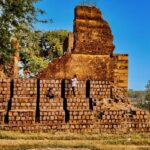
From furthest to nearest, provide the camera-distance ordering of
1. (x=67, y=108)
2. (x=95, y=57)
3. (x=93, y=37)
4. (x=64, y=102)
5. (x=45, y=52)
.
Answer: (x=45, y=52), (x=95, y=57), (x=93, y=37), (x=64, y=102), (x=67, y=108)

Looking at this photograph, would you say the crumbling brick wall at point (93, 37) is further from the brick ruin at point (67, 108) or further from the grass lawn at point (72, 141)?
the grass lawn at point (72, 141)

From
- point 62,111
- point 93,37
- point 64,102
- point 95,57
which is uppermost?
point 93,37

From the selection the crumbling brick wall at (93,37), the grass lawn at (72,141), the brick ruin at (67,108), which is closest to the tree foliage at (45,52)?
the crumbling brick wall at (93,37)

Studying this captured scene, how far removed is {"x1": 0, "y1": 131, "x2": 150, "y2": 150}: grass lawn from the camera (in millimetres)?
9922

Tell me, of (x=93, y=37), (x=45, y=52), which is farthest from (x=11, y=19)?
(x=45, y=52)

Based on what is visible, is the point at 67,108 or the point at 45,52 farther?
the point at 45,52

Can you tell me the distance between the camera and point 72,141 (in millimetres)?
10945

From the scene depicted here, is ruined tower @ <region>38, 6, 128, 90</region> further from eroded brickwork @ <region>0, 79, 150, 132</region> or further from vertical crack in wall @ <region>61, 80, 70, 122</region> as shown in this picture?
vertical crack in wall @ <region>61, 80, 70, 122</region>

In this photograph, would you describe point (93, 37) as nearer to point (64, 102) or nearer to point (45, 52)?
point (64, 102)

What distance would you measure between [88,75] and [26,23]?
3.26m

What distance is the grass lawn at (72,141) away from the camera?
9922 mm

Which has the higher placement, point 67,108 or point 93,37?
point 93,37

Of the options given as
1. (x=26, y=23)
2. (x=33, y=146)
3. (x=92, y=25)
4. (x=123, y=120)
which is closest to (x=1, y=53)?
(x=26, y=23)

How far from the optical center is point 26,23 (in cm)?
1741
